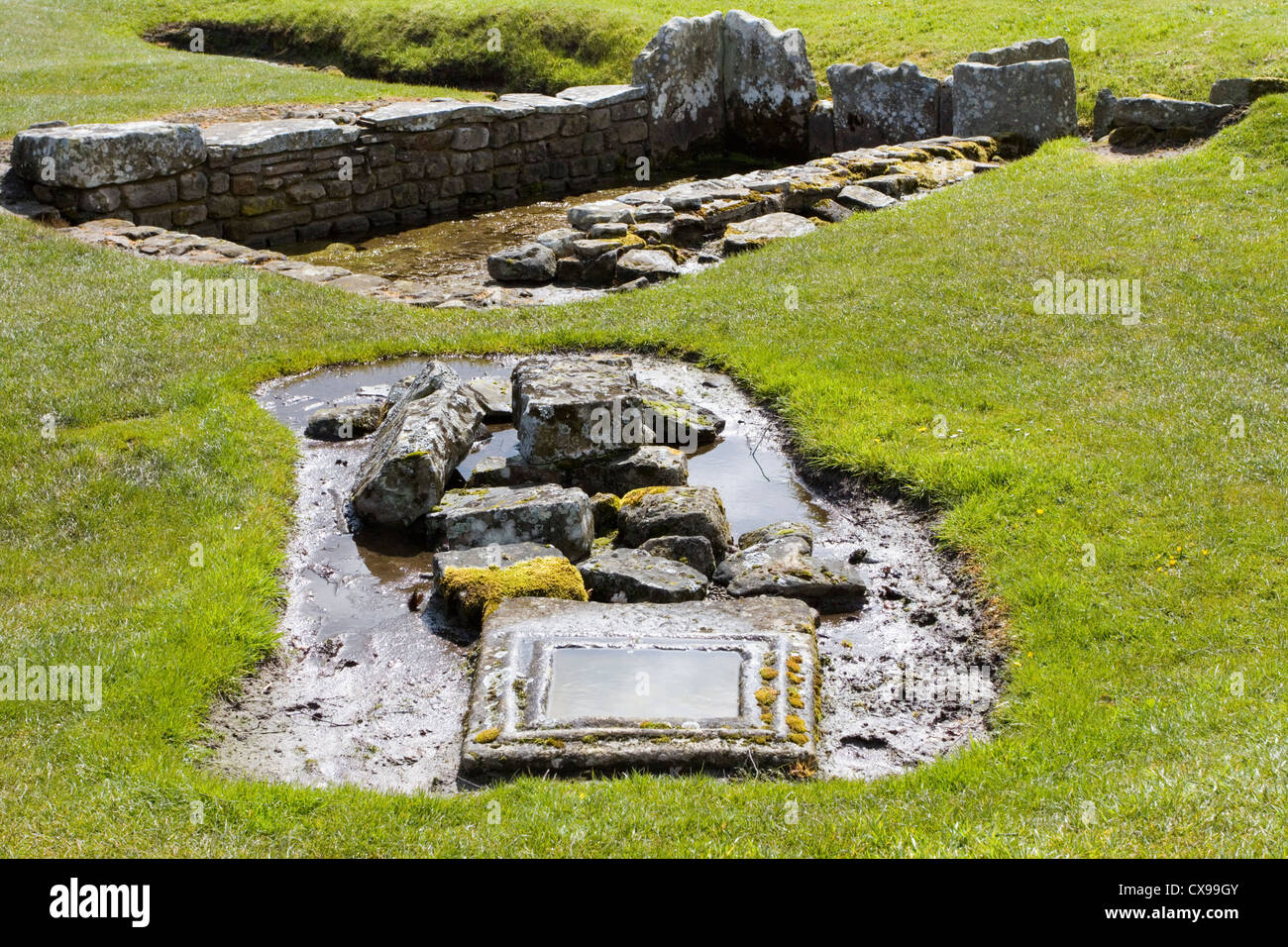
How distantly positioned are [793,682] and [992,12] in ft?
59.7

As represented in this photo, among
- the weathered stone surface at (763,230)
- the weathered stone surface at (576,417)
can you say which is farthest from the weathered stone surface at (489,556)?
the weathered stone surface at (763,230)

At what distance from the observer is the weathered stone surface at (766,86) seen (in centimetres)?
1805

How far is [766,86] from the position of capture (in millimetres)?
18297

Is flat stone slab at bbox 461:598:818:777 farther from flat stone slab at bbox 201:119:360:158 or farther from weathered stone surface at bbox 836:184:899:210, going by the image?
flat stone slab at bbox 201:119:360:158

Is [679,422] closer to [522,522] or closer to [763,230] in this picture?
[522,522]

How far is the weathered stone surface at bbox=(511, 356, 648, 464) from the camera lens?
7738 millimetres

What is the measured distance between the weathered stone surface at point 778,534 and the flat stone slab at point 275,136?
30.9 feet

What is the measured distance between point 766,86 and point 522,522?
42.9 ft

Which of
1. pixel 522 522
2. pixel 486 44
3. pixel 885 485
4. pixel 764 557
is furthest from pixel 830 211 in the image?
pixel 486 44

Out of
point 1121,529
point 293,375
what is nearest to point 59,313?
point 293,375

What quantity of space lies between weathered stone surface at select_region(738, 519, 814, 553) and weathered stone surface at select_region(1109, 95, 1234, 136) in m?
10.5

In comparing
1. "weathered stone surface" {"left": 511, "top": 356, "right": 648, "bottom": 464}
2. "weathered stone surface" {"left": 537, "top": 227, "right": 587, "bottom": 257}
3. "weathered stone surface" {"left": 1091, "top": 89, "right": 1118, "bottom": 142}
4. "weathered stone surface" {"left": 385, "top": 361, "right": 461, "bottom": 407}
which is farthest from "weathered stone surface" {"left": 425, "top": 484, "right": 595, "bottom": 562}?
"weathered stone surface" {"left": 1091, "top": 89, "right": 1118, "bottom": 142}

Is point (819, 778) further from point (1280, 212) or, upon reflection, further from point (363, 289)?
point (1280, 212)

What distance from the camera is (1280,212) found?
11922 mm
